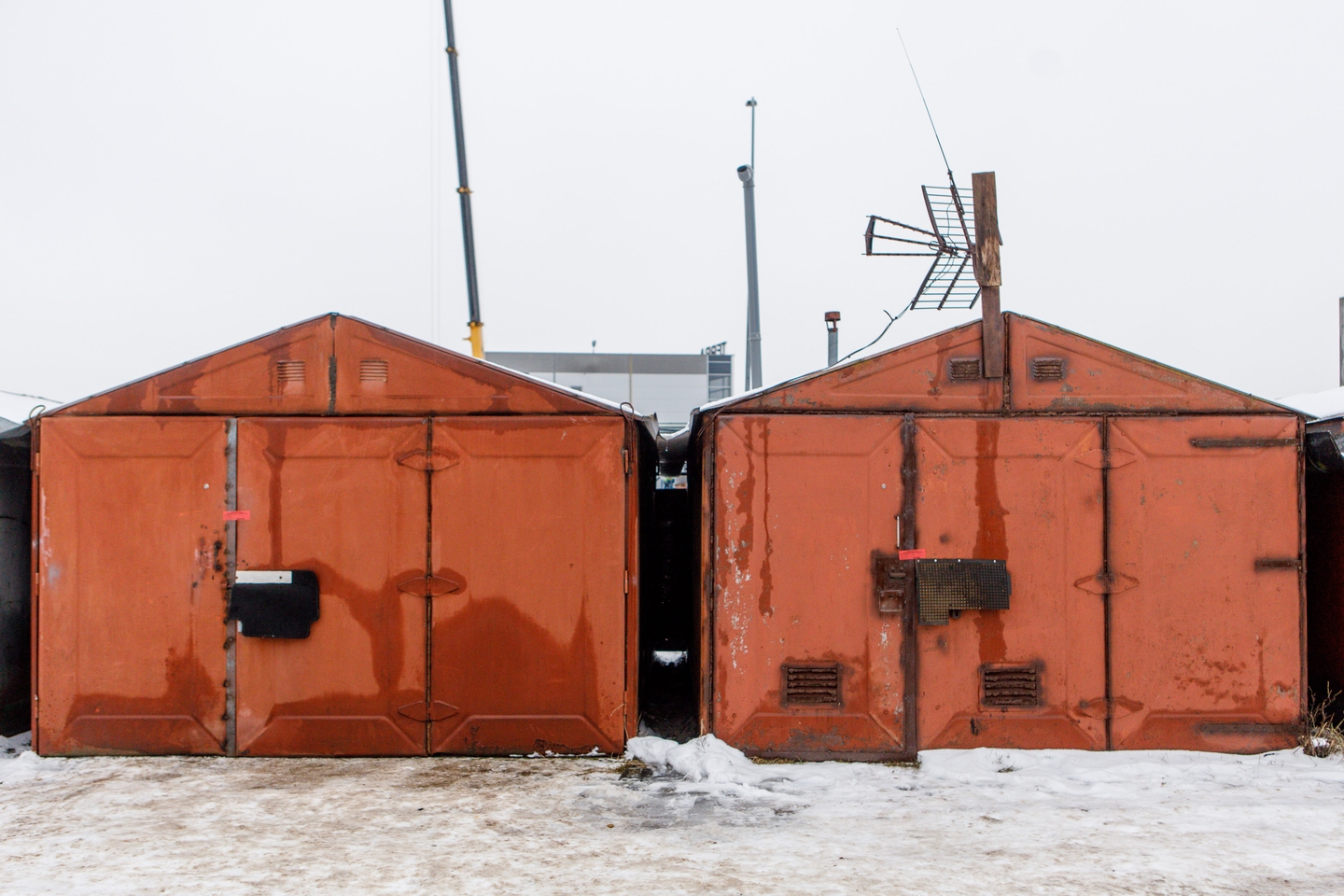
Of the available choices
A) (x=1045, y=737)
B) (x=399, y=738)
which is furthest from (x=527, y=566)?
(x=1045, y=737)

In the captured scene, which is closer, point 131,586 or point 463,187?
point 131,586

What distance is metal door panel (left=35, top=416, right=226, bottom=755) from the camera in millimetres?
5238

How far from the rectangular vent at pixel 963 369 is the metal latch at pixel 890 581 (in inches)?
47.5

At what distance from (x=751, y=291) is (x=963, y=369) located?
8793 mm

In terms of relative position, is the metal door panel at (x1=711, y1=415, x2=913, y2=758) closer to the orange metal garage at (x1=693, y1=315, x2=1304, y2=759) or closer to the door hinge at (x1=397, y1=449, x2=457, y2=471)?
the orange metal garage at (x1=693, y1=315, x2=1304, y2=759)

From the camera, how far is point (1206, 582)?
5199mm

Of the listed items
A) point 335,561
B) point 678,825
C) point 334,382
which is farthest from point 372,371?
point 678,825

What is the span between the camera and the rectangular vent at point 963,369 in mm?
5293

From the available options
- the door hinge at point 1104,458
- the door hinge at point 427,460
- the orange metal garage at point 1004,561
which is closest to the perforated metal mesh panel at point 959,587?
the orange metal garage at point 1004,561

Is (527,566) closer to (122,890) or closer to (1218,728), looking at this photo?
(122,890)

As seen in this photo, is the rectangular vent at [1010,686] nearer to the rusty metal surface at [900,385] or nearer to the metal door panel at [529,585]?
the rusty metal surface at [900,385]

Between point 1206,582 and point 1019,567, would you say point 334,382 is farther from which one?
point 1206,582

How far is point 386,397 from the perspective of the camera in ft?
17.6

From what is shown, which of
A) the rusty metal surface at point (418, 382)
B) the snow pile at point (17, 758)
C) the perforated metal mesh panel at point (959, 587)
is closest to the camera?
the snow pile at point (17, 758)
